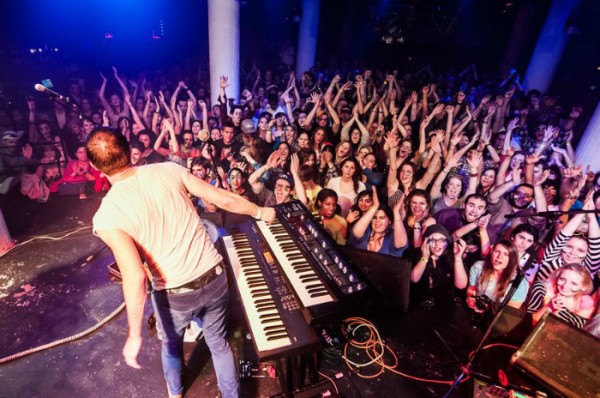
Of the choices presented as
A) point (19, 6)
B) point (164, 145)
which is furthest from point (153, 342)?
point (19, 6)

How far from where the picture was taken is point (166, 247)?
6.58ft

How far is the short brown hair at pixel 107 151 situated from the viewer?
1.73 meters

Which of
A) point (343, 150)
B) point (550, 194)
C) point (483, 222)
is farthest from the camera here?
point (343, 150)

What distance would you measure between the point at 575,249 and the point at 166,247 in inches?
155

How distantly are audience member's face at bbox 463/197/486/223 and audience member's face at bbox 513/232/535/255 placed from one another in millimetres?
453

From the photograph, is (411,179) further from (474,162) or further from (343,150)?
(343,150)

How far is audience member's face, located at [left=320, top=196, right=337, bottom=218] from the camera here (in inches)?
148

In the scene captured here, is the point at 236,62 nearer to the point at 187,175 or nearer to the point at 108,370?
the point at 187,175

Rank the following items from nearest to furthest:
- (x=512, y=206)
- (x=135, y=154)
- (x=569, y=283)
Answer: (x=569, y=283)
(x=512, y=206)
(x=135, y=154)

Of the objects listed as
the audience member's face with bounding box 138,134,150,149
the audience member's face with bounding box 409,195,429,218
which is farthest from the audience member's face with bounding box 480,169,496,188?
the audience member's face with bounding box 138,134,150,149

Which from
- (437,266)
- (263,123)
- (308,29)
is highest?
(308,29)

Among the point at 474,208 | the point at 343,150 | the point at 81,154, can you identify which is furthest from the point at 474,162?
the point at 81,154

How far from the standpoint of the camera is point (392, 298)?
10.6ft

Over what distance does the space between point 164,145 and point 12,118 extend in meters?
2.78
